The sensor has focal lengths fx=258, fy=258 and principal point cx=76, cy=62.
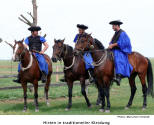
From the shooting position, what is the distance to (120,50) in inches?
363

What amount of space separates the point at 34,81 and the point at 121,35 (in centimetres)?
365

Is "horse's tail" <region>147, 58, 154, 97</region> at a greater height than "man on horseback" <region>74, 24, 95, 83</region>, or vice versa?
"man on horseback" <region>74, 24, 95, 83</region>

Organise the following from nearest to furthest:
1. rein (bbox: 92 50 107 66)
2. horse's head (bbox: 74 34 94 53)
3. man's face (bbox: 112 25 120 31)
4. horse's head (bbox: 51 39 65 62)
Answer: horse's head (bbox: 74 34 94 53), rein (bbox: 92 50 107 66), horse's head (bbox: 51 39 65 62), man's face (bbox: 112 25 120 31)

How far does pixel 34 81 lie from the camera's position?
9734 millimetres

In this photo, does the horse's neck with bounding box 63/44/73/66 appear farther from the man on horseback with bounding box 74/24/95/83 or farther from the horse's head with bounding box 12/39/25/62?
the horse's head with bounding box 12/39/25/62

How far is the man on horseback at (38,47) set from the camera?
10.1 metres

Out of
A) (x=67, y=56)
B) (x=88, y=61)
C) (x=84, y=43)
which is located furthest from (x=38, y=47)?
(x=84, y=43)

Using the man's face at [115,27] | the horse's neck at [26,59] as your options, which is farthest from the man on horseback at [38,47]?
the man's face at [115,27]

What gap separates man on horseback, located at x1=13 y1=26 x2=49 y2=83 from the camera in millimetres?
10078

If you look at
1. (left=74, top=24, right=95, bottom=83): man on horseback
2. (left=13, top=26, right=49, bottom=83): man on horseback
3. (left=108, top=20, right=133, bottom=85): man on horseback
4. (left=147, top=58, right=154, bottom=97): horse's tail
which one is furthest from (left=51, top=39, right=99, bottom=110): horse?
(left=147, top=58, right=154, bottom=97): horse's tail

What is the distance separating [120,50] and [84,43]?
4.74 feet

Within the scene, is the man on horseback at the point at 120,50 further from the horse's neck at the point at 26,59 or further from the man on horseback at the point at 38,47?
the horse's neck at the point at 26,59

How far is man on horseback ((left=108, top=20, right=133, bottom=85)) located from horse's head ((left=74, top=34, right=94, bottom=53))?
32.2 inches

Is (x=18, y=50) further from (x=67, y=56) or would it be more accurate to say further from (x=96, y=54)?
(x=96, y=54)
